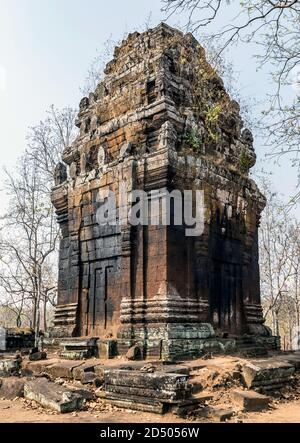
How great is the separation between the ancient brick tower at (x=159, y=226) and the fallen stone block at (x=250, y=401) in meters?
2.19

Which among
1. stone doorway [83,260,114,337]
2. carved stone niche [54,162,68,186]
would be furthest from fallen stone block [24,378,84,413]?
carved stone niche [54,162,68,186]

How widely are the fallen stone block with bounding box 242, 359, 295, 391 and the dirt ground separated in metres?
0.66

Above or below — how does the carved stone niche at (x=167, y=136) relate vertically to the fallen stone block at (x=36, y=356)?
above

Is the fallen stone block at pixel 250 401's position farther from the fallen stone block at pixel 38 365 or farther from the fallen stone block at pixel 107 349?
the fallen stone block at pixel 38 365

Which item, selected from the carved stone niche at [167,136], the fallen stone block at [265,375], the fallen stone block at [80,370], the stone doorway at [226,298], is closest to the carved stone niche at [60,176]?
the carved stone niche at [167,136]

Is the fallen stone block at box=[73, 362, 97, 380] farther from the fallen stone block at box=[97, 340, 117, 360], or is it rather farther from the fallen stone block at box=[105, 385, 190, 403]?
the fallen stone block at box=[105, 385, 190, 403]

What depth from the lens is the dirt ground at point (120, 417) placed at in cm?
567

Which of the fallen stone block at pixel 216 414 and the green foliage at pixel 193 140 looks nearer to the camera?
the fallen stone block at pixel 216 414

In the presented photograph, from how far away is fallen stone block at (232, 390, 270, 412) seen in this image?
247 inches

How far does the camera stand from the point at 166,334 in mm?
8555

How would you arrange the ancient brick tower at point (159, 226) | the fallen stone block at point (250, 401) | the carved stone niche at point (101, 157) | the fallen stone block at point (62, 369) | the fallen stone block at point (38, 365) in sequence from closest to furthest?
the fallen stone block at point (250, 401)
the fallen stone block at point (62, 369)
the fallen stone block at point (38, 365)
the ancient brick tower at point (159, 226)
the carved stone niche at point (101, 157)

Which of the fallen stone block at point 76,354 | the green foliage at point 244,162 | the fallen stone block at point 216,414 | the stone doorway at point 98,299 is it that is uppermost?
the green foliage at point 244,162

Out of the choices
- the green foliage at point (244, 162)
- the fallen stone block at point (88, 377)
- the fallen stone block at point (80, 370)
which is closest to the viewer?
the fallen stone block at point (88, 377)

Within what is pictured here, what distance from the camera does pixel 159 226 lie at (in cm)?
936
